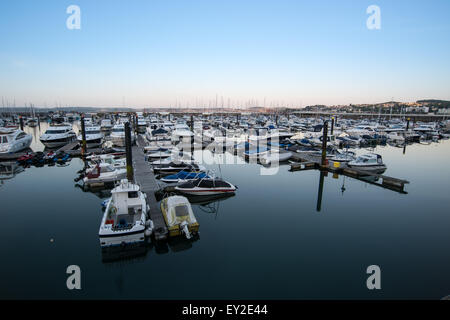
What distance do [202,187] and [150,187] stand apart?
352cm

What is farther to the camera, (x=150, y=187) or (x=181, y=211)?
(x=150, y=187)

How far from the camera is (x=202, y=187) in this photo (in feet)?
53.6

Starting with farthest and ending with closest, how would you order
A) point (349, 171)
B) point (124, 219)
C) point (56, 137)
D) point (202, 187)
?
point (56, 137) < point (349, 171) < point (202, 187) < point (124, 219)

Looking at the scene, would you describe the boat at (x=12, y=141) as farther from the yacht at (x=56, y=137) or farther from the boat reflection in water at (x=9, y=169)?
the boat reflection in water at (x=9, y=169)

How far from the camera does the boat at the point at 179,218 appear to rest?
11.1m

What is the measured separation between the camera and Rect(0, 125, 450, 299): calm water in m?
8.46

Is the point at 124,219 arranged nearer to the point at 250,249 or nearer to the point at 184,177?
the point at 250,249

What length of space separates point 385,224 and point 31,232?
58.4 feet

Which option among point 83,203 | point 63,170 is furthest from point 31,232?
point 63,170

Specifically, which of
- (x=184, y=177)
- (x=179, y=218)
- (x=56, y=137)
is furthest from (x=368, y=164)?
(x=56, y=137)

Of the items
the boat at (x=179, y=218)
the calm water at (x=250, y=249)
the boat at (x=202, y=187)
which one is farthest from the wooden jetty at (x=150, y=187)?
the boat at (x=202, y=187)

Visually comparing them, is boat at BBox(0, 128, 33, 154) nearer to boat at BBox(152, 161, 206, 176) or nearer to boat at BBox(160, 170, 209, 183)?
boat at BBox(152, 161, 206, 176)

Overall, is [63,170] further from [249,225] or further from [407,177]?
[407,177]

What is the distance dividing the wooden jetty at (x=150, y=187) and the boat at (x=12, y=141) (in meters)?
12.8
